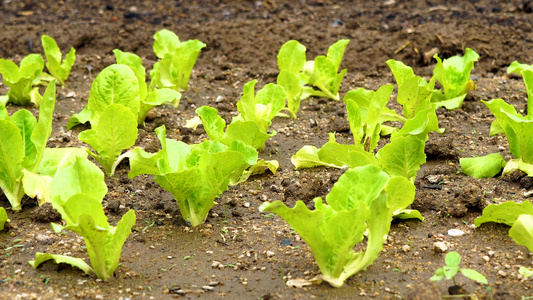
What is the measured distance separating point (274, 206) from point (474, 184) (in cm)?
138

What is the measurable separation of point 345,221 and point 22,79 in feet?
9.43

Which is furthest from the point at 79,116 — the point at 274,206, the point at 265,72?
the point at 274,206

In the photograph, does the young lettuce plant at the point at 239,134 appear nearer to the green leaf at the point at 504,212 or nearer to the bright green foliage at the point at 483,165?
the bright green foliage at the point at 483,165

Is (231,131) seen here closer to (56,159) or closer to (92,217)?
(56,159)

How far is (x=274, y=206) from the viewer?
2152mm

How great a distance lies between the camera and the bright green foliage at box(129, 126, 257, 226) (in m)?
2.63

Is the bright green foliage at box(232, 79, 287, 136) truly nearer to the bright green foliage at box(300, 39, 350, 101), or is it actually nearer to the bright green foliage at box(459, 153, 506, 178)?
the bright green foliage at box(300, 39, 350, 101)

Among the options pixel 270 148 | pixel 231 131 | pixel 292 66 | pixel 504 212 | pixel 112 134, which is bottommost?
pixel 270 148

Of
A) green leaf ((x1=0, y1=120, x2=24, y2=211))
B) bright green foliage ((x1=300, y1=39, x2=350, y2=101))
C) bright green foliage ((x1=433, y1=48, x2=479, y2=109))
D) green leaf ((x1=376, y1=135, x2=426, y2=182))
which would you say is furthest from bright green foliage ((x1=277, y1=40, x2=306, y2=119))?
green leaf ((x1=0, y1=120, x2=24, y2=211))

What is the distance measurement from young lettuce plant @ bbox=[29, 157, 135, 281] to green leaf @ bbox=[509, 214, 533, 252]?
1405 mm

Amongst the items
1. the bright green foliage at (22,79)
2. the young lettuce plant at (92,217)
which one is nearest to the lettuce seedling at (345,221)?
the young lettuce plant at (92,217)

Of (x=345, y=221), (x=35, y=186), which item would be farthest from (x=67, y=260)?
(x=345, y=221)

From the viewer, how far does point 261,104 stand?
3.55 m

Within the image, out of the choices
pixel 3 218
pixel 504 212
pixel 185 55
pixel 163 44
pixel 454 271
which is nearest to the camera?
pixel 454 271
